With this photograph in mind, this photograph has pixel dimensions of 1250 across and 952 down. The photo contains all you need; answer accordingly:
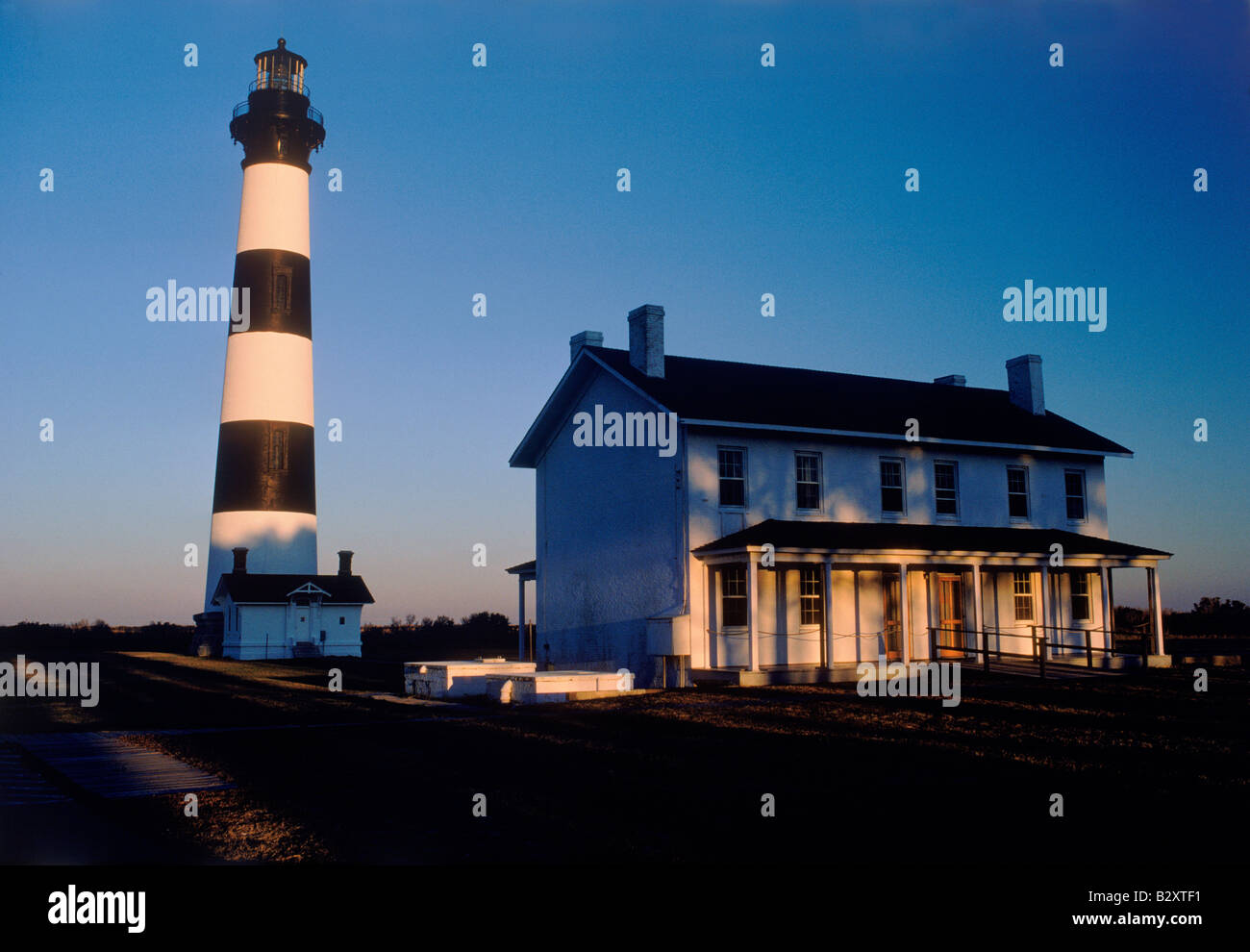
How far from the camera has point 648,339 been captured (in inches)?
1027

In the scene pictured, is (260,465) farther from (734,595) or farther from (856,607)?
(856,607)

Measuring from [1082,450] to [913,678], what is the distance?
10.2 meters

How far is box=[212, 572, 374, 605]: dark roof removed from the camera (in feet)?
136

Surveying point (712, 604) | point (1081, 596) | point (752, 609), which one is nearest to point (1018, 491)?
point (1081, 596)

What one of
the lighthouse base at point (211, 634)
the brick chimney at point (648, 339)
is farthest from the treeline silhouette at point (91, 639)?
the brick chimney at point (648, 339)

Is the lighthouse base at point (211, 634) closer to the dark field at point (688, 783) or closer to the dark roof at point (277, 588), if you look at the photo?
the dark roof at point (277, 588)

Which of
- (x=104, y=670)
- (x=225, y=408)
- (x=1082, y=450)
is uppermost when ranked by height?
(x=225, y=408)

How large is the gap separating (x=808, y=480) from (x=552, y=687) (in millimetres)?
9040

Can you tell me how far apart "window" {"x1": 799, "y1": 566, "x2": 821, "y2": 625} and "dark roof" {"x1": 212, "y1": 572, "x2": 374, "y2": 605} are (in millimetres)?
24280

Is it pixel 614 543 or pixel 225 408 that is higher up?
pixel 225 408
